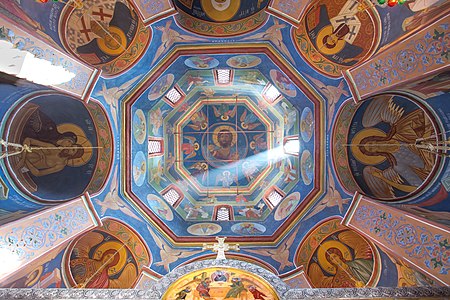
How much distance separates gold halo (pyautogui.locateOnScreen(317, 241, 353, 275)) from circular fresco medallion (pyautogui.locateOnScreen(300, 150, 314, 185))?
7.23 ft

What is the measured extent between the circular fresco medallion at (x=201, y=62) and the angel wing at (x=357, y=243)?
736 centimetres

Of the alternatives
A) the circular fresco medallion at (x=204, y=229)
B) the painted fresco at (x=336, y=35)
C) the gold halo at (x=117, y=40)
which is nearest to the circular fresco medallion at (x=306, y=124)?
the painted fresco at (x=336, y=35)

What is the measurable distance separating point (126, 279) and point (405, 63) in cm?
1081

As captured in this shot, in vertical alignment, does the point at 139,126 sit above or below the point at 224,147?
above

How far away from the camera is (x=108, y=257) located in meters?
11.9

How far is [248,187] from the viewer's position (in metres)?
14.7

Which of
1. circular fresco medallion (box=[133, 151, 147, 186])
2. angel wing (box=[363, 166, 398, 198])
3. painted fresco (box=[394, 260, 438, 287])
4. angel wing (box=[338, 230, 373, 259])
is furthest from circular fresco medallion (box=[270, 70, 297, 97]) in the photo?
painted fresco (box=[394, 260, 438, 287])

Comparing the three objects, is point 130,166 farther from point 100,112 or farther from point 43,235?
point 43,235

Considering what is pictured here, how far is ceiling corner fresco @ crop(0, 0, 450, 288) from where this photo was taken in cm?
907

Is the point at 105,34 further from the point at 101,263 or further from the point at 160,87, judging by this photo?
the point at 101,263

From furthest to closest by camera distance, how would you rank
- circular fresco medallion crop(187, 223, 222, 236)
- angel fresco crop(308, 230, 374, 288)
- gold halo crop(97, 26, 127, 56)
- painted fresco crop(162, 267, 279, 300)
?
1. circular fresco medallion crop(187, 223, 222, 236)
2. angel fresco crop(308, 230, 374, 288)
3. gold halo crop(97, 26, 127, 56)
4. painted fresco crop(162, 267, 279, 300)

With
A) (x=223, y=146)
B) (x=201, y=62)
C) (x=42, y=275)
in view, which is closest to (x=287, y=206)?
(x=223, y=146)

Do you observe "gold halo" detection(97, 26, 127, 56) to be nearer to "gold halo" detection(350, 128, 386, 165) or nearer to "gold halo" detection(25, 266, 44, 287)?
"gold halo" detection(25, 266, 44, 287)

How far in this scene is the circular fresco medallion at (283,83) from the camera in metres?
11.8
